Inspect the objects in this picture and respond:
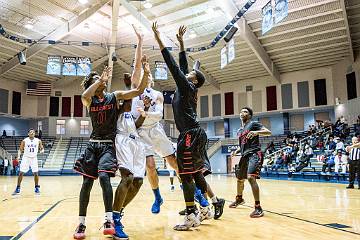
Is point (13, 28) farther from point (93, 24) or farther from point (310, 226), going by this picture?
point (310, 226)

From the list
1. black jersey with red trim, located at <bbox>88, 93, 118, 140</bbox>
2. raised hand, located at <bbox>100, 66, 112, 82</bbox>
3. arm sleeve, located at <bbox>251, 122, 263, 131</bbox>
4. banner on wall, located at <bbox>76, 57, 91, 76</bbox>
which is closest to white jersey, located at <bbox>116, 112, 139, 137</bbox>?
black jersey with red trim, located at <bbox>88, 93, 118, 140</bbox>

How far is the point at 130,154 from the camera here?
367 centimetres

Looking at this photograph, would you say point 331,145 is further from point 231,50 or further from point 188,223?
point 188,223

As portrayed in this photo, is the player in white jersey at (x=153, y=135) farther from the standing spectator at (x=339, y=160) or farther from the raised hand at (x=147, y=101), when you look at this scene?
the standing spectator at (x=339, y=160)

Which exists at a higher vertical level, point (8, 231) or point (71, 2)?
point (71, 2)

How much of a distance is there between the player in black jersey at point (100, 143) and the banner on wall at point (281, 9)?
8.96 m

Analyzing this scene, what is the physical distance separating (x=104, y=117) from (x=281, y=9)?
31.5 ft

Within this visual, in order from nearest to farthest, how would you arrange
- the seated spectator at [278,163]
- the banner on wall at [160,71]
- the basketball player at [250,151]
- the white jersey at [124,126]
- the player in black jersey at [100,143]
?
the player in black jersey at [100,143] → the white jersey at [124,126] → the basketball player at [250,151] → the seated spectator at [278,163] → the banner on wall at [160,71]

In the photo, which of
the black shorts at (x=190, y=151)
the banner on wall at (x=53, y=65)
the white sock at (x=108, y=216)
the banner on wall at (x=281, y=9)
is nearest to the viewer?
the white sock at (x=108, y=216)

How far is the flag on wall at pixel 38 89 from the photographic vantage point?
3047cm

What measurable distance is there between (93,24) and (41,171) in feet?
37.5

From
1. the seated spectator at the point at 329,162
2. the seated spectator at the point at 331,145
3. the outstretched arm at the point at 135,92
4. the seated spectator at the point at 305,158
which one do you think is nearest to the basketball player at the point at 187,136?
the outstretched arm at the point at 135,92

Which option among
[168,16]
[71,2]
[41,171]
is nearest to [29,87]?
[41,171]

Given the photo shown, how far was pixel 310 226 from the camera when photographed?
3934 millimetres
